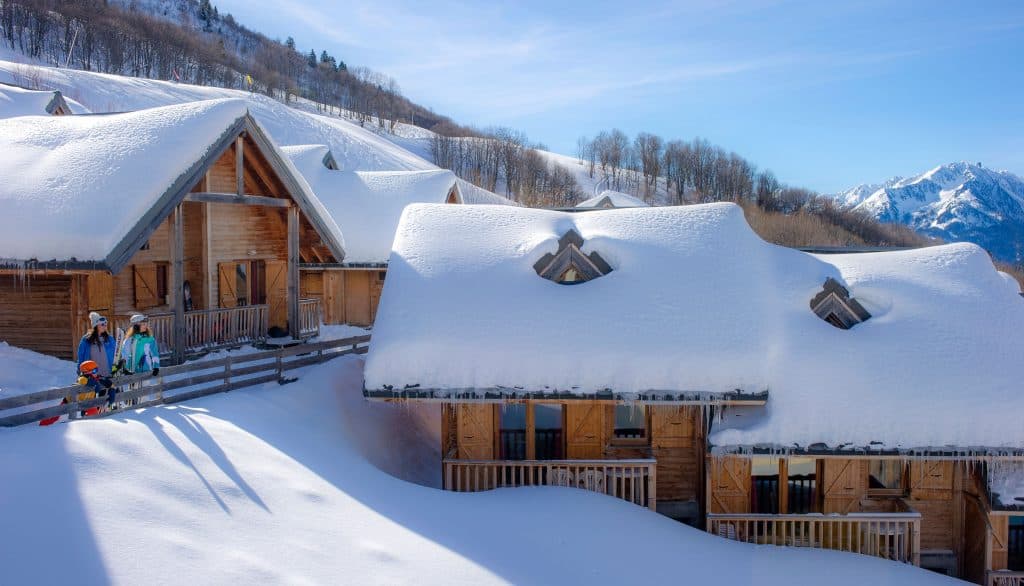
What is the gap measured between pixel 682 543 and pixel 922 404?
5.24m

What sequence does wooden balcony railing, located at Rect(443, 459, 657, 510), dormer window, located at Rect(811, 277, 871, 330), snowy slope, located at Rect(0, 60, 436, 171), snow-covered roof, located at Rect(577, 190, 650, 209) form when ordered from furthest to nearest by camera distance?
snowy slope, located at Rect(0, 60, 436, 171)
snow-covered roof, located at Rect(577, 190, 650, 209)
dormer window, located at Rect(811, 277, 871, 330)
wooden balcony railing, located at Rect(443, 459, 657, 510)

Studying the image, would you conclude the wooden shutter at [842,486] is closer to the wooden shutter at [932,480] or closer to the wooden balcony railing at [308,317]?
the wooden shutter at [932,480]

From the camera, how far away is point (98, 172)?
1506 cm

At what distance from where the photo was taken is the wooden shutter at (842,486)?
13742 millimetres

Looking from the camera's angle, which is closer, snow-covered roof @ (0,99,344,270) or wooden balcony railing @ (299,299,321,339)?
snow-covered roof @ (0,99,344,270)

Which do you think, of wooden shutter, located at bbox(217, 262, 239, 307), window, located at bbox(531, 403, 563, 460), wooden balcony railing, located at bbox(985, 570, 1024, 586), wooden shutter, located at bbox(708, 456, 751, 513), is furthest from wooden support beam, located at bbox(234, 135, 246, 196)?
wooden balcony railing, located at bbox(985, 570, 1024, 586)

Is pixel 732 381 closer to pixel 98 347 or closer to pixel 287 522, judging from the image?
pixel 287 522

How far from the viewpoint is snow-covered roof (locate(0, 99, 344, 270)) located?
13.9 metres

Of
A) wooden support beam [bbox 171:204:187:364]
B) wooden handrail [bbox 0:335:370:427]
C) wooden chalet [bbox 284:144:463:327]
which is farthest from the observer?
→ wooden chalet [bbox 284:144:463:327]

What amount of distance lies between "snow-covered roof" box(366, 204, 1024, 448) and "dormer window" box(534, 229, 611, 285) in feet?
0.77

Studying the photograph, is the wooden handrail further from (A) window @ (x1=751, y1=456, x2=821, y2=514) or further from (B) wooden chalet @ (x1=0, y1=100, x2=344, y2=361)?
(A) window @ (x1=751, y1=456, x2=821, y2=514)

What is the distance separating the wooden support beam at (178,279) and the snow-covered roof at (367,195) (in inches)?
426

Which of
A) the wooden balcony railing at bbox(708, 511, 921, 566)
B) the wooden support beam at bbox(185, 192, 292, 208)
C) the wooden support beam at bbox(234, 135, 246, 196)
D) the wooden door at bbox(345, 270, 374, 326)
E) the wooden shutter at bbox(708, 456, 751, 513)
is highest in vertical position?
the wooden support beam at bbox(234, 135, 246, 196)

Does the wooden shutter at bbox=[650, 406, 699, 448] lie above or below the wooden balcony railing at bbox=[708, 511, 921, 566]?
above
